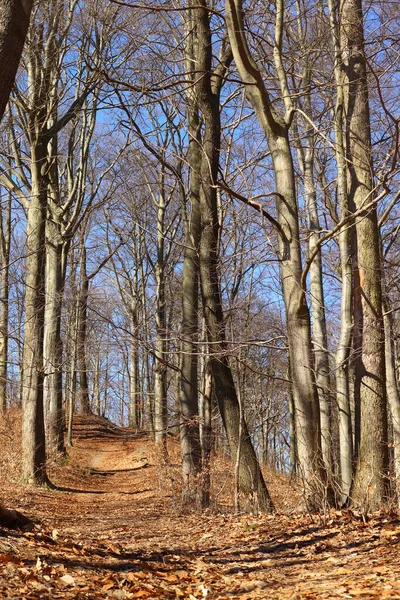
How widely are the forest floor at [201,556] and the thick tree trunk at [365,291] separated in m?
0.57

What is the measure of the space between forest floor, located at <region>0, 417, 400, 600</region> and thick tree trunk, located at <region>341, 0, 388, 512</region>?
1.89 feet

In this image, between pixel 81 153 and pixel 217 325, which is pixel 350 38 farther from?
pixel 81 153

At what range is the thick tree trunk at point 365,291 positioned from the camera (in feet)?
25.1

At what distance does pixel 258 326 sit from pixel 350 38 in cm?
644

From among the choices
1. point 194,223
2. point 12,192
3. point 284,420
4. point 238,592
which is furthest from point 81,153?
point 284,420

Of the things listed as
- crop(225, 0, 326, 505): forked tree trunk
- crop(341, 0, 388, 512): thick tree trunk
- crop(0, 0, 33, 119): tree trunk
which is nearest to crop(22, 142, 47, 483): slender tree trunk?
crop(225, 0, 326, 505): forked tree trunk

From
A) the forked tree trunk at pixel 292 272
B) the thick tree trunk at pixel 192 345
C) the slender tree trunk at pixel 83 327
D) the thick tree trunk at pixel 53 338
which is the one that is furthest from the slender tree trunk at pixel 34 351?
the forked tree trunk at pixel 292 272

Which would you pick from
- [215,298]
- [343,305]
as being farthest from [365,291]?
[215,298]

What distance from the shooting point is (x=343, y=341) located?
8.91 meters

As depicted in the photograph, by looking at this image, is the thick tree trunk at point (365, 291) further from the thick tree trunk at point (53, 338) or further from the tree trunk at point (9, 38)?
the thick tree trunk at point (53, 338)

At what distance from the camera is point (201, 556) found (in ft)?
20.8

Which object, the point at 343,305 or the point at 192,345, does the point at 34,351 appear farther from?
the point at 343,305

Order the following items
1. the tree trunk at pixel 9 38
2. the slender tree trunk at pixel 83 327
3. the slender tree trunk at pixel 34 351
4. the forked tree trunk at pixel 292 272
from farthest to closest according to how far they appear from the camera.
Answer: the slender tree trunk at pixel 83 327 → the slender tree trunk at pixel 34 351 → the forked tree trunk at pixel 292 272 → the tree trunk at pixel 9 38

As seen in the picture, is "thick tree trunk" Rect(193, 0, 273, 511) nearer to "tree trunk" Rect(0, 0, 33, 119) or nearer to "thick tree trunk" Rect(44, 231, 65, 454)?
"tree trunk" Rect(0, 0, 33, 119)
